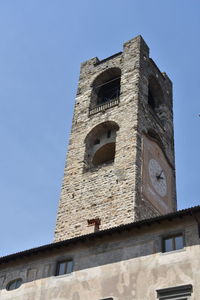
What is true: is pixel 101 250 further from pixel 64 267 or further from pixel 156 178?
pixel 156 178

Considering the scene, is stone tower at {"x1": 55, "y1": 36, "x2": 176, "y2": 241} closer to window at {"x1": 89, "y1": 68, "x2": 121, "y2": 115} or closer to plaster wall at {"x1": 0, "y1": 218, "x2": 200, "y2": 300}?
window at {"x1": 89, "y1": 68, "x2": 121, "y2": 115}

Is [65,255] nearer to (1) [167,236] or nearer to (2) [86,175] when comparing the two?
(1) [167,236]

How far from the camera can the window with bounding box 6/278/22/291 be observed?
13109 millimetres

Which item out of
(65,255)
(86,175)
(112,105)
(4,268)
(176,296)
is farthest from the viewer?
(112,105)

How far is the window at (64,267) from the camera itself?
1255 centimetres

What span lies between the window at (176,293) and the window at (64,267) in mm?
2650

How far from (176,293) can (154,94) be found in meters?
15.2

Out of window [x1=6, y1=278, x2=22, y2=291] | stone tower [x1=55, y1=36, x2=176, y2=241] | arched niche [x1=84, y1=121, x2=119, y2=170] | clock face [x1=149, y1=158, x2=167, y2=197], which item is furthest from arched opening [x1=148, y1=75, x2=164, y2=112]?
window [x1=6, y1=278, x2=22, y2=291]

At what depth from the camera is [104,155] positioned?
21.2 meters

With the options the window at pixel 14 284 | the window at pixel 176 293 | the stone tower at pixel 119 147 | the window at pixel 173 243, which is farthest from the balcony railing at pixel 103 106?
the window at pixel 176 293

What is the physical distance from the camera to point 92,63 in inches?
992

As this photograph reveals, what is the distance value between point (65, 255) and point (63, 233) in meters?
5.39

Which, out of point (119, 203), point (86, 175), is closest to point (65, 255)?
point (119, 203)

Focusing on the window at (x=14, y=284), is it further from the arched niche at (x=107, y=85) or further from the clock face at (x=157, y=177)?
the arched niche at (x=107, y=85)
